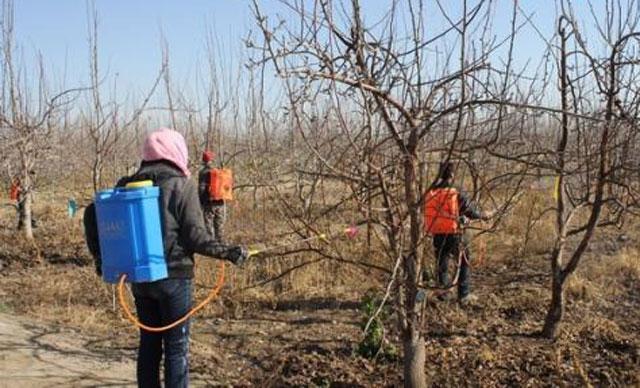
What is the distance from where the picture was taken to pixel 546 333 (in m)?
4.74

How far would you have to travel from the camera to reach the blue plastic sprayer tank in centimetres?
288

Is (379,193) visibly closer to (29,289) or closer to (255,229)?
(29,289)

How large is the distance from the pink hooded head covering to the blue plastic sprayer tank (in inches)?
7.2

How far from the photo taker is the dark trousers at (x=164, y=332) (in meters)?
3.04

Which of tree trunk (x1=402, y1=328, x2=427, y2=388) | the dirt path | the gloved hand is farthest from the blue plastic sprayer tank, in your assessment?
tree trunk (x1=402, y1=328, x2=427, y2=388)

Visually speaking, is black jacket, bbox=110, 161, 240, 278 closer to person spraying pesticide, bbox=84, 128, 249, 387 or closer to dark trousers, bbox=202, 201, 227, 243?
person spraying pesticide, bbox=84, 128, 249, 387

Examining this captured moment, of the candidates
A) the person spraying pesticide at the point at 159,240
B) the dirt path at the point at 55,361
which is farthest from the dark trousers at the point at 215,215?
the person spraying pesticide at the point at 159,240

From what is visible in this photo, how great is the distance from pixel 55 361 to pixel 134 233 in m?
1.80

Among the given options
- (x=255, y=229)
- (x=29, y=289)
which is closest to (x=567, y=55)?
(x=29, y=289)

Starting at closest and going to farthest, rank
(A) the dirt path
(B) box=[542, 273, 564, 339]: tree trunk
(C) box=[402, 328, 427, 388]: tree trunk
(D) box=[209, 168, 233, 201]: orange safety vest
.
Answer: (C) box=[402, 328, 427, 388]: tree trunk, (A) the dirt path, (B) box=[542, 273, 564, 339]: tree trunk, (D) box=[209, 168, 233, 201]: orange safety vest

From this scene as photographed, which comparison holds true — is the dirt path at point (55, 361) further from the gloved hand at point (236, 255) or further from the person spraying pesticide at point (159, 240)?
the gloved hand at point (236, 255)

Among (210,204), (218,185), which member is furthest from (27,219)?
(218,185)

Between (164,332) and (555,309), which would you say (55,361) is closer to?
(164,332)

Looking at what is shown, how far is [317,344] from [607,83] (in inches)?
103
